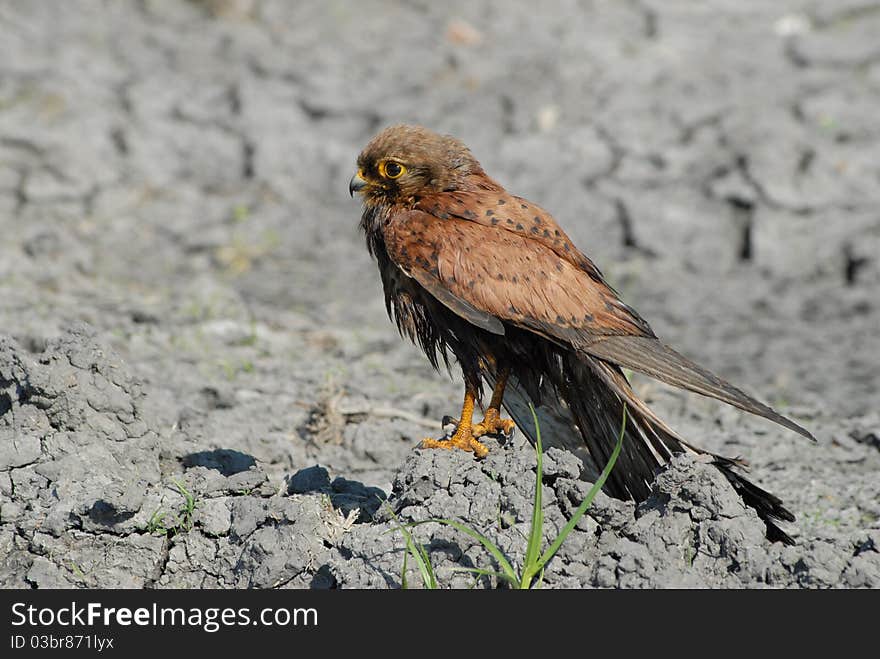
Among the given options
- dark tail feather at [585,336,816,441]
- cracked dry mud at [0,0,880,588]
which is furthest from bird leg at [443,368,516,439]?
dark tail feather at [585,336,816,441]

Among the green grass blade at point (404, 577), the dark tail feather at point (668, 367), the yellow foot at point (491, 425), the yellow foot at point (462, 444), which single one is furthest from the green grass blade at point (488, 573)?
the dark tail feather at point (668, 367)

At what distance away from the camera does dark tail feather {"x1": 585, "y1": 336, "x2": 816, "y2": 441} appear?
336 centimetres

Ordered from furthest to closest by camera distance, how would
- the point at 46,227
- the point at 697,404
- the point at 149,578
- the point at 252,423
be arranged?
1. the point at 46,227
2. the point at 697,404
3. the point at 252,423
4. the point at 149,578

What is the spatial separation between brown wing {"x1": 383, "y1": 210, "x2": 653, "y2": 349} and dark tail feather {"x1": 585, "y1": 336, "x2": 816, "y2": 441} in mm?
50

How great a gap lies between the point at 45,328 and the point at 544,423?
272 centimetres

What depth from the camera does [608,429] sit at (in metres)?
3.78

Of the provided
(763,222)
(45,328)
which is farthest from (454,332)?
(763,222)

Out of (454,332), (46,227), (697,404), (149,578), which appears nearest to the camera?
(149,578)

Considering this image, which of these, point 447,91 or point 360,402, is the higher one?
point 447,91

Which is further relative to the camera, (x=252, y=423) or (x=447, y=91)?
(x=447, y=91)

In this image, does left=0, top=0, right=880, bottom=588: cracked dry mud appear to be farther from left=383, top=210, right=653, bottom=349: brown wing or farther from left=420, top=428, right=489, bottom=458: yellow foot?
left=383, top=210, right=653, bottom=349: brown wing

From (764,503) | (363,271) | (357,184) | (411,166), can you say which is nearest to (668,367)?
(764,503)

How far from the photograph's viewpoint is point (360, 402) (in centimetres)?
500

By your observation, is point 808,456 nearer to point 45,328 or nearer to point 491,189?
point 491,189
